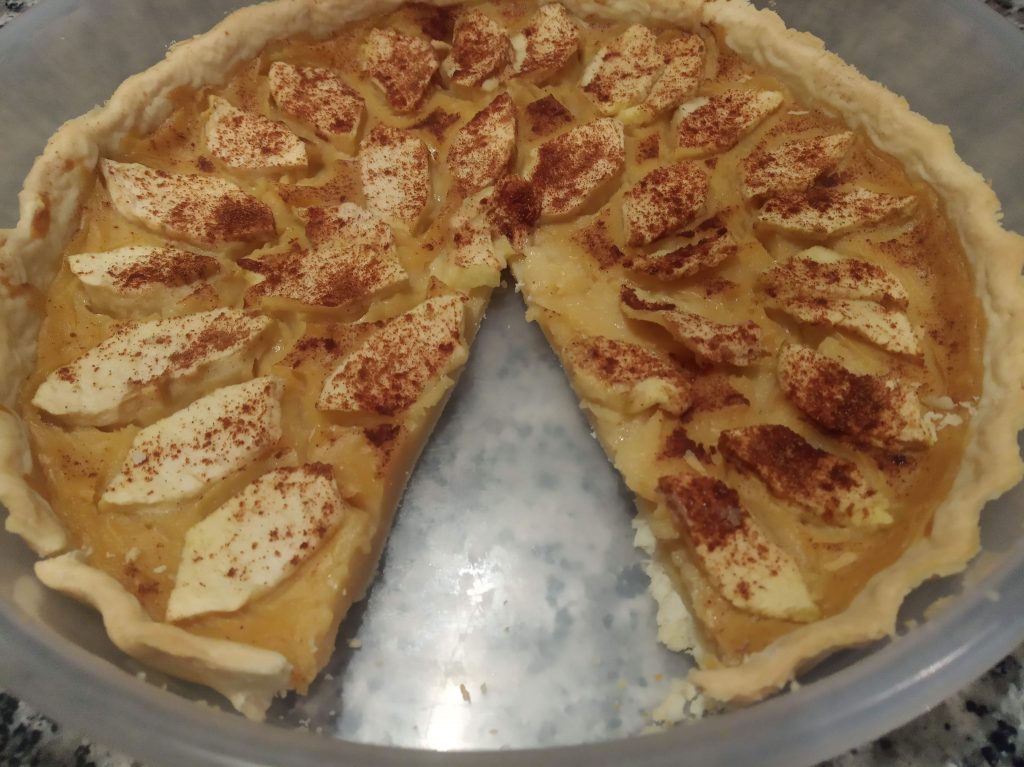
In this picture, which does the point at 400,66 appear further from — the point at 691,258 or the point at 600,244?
the point at 691,258

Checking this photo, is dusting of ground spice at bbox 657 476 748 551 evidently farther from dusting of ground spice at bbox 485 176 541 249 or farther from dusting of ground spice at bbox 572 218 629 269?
dusting of ground spice at bbox 485 176 541 249

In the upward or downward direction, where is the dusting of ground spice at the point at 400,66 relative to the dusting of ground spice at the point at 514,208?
upward

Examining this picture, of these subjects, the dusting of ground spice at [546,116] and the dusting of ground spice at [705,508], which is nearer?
the dusting of ground spice at [705,508]

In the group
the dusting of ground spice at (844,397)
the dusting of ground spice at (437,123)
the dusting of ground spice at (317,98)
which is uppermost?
the dusting of ground spice at (317,98)

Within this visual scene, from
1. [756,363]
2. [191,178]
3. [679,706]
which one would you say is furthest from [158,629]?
[756,363]

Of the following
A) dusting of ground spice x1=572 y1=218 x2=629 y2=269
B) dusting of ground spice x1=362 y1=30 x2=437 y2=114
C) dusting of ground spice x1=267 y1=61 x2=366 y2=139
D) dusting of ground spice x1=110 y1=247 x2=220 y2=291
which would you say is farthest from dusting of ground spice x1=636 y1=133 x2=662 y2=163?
dusting of ground spice x1=110 y1=247 x2=220 y2=291

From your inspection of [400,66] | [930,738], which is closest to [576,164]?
[400,66]

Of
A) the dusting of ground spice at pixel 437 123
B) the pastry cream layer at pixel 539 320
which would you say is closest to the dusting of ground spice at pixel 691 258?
the pastry cream layer at pixel 539 320

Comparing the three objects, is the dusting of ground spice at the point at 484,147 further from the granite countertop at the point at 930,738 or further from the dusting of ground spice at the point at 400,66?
the granite countertop at the point at 930,738
